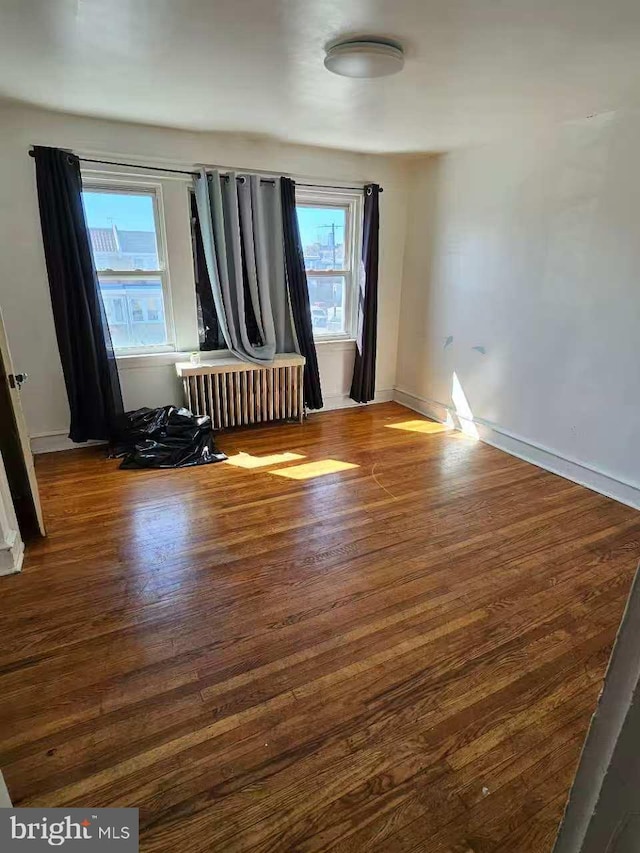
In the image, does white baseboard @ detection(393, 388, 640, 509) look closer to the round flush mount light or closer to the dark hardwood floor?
the dark hardwood floor

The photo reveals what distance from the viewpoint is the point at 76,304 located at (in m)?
3.46

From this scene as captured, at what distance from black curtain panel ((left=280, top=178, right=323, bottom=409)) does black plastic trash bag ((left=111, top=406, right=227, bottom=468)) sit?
1.14 m

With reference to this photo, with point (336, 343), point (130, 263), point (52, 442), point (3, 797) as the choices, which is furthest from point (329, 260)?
point (3, 797)

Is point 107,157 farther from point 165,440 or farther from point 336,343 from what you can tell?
point 336,343

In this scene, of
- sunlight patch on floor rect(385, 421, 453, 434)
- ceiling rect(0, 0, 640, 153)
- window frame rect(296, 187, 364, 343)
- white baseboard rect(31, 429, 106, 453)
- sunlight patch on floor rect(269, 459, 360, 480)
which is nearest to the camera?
ceiling rect(0, 0, 640, 153)

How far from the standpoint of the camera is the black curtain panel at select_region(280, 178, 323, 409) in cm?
398

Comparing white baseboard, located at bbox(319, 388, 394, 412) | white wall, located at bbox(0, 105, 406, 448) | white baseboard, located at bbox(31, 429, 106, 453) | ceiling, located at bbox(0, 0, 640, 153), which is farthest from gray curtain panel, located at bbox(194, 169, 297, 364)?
white baseboard, located at bbox(31, 429, 106, 453)

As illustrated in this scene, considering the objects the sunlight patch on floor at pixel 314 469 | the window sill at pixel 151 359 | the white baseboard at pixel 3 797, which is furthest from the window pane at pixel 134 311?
the white baseboard at pixel 3 797

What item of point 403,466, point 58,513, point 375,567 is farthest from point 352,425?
point 58,513

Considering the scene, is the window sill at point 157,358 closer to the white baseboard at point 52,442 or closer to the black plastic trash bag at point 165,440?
the black plastic trash bag at point 165,440

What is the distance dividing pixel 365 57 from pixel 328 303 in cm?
Answer: 270

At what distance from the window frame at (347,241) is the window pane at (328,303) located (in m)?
0.02

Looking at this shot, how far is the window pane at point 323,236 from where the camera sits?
4332 mm

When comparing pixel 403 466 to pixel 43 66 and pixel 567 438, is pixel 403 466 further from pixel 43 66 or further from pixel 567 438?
pixel 43 66
